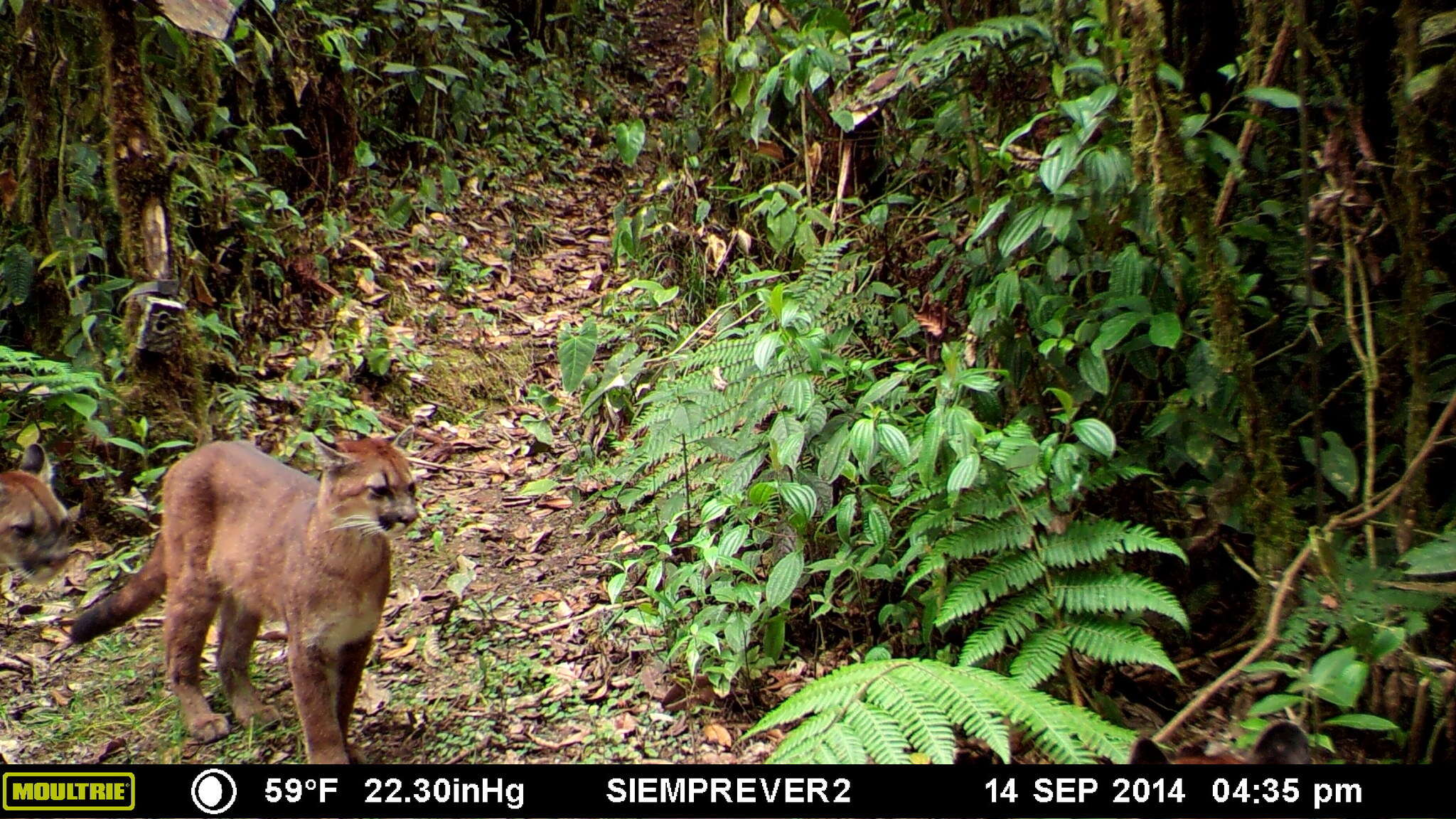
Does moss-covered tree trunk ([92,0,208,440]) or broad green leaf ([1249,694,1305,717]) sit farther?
moss-covered tree trunk ([92,0,208,440])

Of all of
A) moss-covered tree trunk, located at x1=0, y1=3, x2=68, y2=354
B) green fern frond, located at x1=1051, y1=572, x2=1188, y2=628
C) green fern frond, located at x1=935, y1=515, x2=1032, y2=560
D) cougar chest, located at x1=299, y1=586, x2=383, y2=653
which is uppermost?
moss-covered tree trunk, located at x1=0, y1=3, x2=68, y2=354

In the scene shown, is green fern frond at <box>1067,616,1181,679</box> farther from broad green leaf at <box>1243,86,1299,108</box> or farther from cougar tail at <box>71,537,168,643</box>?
cougar tail at <box>71,537,168,643</box>

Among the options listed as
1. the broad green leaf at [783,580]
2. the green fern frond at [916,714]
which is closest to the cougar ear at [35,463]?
the broad green leaf at [783,580]

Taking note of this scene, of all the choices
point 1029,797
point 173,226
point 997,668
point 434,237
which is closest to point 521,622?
point 997,668

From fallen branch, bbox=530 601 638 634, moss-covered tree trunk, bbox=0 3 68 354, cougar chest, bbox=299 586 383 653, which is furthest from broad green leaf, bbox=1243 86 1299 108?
moss-covered tree trunk, bbox=0 3 68 354

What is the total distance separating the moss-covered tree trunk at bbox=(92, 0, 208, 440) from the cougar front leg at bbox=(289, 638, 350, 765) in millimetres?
2426

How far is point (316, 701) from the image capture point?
13.4 ft

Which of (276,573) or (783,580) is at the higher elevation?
(276,573)

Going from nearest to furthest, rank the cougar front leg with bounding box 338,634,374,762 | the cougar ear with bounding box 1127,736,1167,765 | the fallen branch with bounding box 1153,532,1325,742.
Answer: the cougar ear with bounding box 1127,736,1167,765
the fallen branch with bounding box 1153,532,1325,742
the cougar front leg with bounding box 338,634,374,762

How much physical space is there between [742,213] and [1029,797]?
14.6 ft

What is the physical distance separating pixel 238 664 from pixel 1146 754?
12.0ft

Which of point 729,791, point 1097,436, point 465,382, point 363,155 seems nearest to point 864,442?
point 1097,436

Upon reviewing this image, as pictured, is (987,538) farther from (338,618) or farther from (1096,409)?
(338,618)

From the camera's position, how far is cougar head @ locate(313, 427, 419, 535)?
3977 mm
